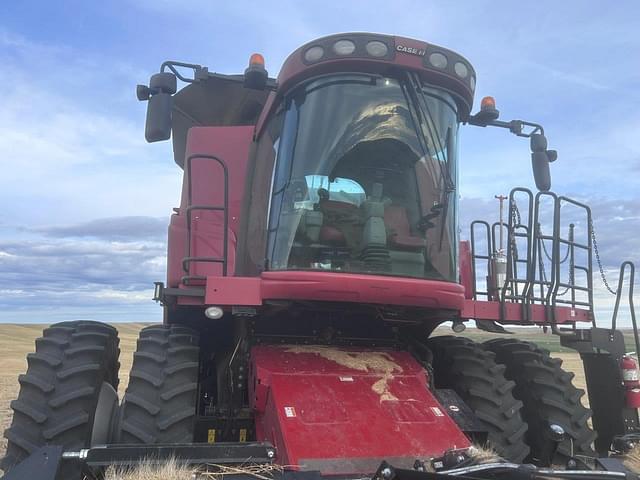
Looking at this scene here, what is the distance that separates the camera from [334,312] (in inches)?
203

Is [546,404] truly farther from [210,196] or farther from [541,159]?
[210,196]

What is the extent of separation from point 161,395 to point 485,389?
2696 millimetres

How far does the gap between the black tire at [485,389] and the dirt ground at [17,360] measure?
511cm

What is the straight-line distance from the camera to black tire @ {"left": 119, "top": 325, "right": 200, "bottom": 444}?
3992 mm

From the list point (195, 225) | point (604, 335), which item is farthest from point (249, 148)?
point (604, 335)

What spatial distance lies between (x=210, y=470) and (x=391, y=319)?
246cm

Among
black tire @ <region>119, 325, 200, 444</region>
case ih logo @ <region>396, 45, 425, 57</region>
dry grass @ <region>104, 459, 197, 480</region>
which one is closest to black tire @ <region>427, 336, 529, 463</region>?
black tire @ <region>119, 325, 200, 444</region>

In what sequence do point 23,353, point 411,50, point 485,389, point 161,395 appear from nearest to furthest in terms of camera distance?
1. point 161,395
2. point 411,50
3. point 485,389
4. point 23,353

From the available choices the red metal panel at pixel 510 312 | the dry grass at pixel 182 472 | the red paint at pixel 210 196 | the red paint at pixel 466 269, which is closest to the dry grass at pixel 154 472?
the dry grass at pixel 182 472

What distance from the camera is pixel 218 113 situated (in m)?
6.75

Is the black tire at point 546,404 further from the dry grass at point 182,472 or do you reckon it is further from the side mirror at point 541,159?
the dry grass at point 182,472

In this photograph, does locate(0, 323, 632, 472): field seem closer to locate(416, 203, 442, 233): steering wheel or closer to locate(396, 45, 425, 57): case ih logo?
locate(416, 203, 442, 233): steering wheel

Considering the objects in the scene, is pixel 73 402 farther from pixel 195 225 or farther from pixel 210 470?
pixel 195 225

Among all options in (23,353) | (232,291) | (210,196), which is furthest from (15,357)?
(232,291)
